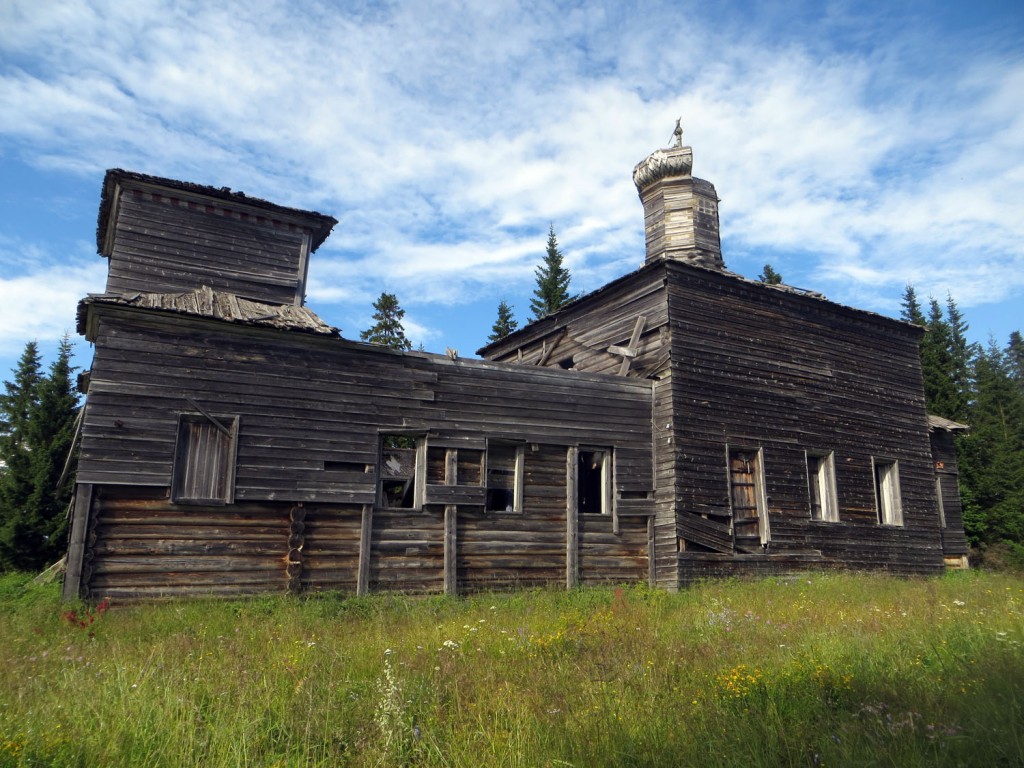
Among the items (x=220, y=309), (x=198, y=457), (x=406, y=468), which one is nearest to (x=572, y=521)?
(x=406, y=468)

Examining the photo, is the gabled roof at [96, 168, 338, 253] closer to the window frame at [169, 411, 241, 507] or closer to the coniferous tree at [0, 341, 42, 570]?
the window frame at [169, 411, 241, 507]

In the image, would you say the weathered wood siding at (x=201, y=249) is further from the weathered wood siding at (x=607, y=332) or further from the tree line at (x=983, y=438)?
the tree line at (x=983, y=438)

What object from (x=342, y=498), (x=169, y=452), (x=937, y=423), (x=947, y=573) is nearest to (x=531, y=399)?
(x=342, y=498)

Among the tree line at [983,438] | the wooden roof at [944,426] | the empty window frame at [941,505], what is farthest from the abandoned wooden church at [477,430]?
the tree line at [983,438]

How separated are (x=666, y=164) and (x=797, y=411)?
8402mm

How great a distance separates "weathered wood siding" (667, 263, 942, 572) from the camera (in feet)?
58.4

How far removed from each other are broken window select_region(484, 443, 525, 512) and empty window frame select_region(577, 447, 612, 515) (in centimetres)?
164

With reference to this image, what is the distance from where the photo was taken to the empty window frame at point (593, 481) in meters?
17.1

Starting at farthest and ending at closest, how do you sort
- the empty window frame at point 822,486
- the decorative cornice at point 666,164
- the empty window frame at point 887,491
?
1. the decorative cornice at point 666,164
2. the empty window frame at point 887,491
3. the empty window frame at point 822,486

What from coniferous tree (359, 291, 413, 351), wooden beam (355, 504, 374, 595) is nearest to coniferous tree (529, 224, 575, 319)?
coniferous tree (359, 291, 413, 351)

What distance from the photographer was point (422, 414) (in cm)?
1530

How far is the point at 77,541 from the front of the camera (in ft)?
39.9

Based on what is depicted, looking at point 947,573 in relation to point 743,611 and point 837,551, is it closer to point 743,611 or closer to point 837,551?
point 837,551

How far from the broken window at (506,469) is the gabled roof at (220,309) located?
14.3 feet
